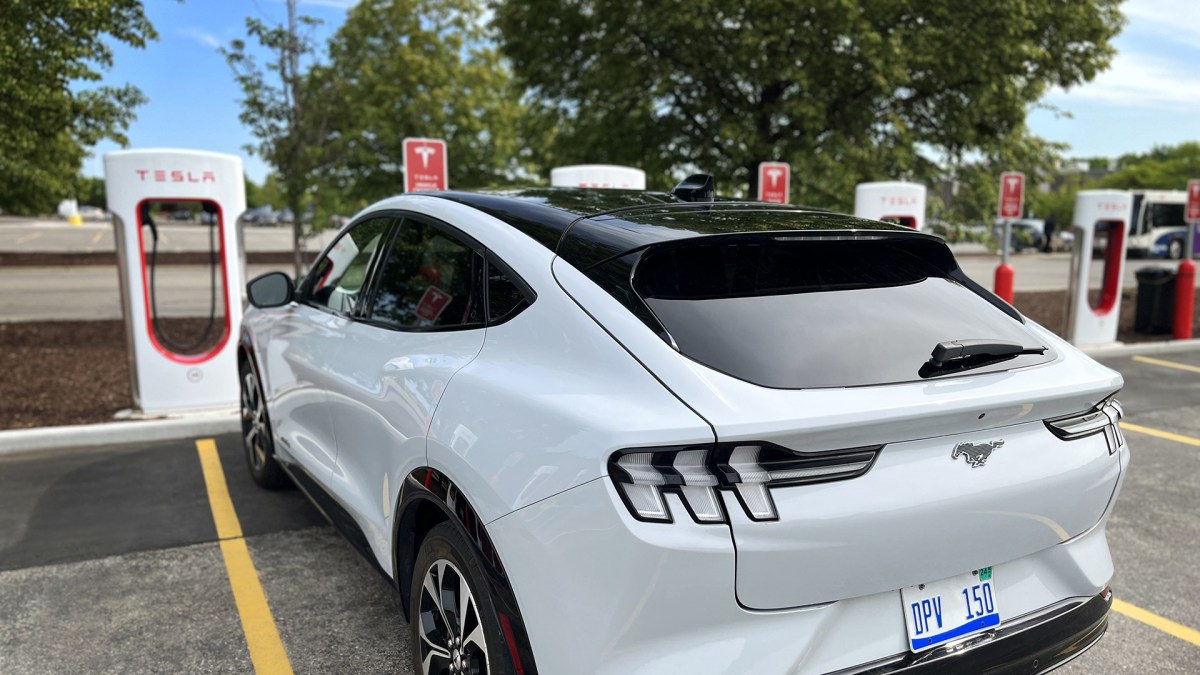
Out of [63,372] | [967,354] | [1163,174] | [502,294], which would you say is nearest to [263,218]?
[63,372]

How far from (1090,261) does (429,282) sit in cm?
1078

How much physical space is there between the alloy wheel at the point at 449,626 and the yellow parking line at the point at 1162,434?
6.09 metres

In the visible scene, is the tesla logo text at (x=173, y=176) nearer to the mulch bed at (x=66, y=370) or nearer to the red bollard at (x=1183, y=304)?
the mulch bed at (x=66, y=370)

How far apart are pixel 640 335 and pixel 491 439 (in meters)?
0.47

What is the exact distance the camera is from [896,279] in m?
2.48

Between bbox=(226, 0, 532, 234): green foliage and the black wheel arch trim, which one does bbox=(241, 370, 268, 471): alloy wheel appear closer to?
the black wheel arch trim

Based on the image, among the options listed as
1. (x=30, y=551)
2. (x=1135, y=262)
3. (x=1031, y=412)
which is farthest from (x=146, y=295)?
(x=1135, y=262)

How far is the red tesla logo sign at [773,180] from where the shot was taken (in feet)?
32.5

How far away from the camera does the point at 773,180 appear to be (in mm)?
10055

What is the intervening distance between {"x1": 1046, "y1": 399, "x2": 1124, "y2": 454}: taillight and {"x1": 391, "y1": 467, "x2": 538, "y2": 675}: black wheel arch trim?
1483mm

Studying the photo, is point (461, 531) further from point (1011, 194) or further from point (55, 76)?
point (1011, 194)

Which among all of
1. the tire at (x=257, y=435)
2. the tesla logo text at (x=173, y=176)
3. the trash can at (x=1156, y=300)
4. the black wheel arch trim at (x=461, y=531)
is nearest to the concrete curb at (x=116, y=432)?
the tire at (x=257, y=435)

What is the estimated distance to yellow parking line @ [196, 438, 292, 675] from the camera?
3.11m

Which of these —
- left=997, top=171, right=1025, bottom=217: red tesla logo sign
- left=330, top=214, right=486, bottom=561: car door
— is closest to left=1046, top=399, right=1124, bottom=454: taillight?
left=330, top=214, right=486, bottom=561: car door
